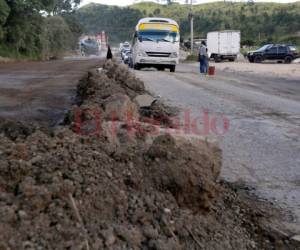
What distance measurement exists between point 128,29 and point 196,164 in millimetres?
136184

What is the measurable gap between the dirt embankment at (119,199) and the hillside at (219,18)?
6370 centimetres

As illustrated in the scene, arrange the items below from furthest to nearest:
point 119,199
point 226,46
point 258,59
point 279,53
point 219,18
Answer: point 219,18 → point 226,46 → point 258,59 → point 279,53 → point 119,199

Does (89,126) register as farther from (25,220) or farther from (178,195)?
(25,220)

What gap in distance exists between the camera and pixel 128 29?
452ft

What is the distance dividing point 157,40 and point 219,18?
265 ft

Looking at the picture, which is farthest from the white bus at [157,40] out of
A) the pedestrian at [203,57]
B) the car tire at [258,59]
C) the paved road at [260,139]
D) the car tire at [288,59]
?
the car tire at [258,59]

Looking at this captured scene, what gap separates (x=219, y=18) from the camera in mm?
104438

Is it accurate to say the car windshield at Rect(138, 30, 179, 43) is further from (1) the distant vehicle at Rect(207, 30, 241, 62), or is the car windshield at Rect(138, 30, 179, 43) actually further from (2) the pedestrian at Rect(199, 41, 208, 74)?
(1) the distant vehicle at Rect(207, 30, 241, 62)

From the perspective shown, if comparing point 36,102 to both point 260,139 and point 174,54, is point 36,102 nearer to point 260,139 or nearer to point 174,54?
point 260,139

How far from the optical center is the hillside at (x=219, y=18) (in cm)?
8250

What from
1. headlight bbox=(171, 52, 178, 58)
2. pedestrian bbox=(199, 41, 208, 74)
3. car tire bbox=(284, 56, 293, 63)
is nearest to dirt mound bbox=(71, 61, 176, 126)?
pedestrian bbox=(199, 41, 208, 74)

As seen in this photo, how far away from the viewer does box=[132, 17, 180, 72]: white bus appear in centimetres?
2698

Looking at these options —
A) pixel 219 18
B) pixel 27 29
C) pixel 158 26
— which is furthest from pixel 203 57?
pixel 219 18

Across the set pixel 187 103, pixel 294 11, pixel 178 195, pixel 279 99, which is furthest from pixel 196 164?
pixel 294 11
